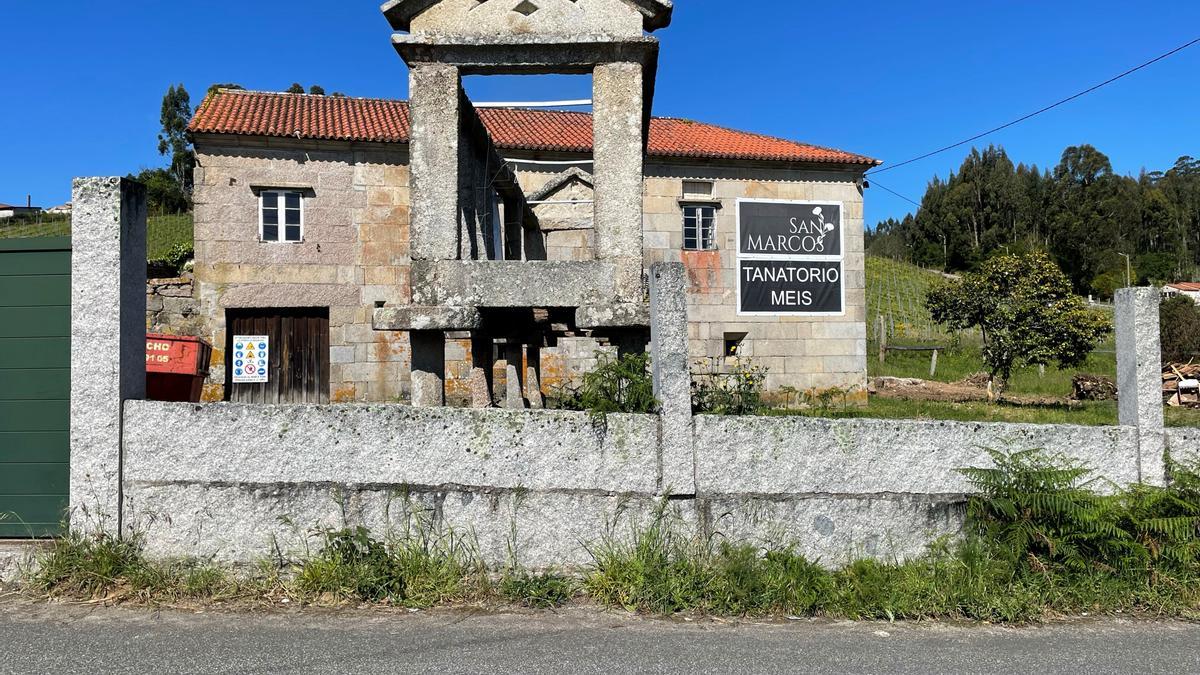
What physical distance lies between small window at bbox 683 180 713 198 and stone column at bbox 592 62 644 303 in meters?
11.3

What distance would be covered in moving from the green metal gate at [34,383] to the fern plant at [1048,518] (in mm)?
5295

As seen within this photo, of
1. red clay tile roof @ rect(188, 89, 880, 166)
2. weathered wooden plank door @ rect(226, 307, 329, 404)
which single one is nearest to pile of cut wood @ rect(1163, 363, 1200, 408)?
red clay tile roof @ rect(188, 89, 880, 166)

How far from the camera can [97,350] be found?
438cm

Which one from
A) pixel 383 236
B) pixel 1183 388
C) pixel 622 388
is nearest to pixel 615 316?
pixel 622 388

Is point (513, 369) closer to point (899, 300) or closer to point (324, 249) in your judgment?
point (324, 249)

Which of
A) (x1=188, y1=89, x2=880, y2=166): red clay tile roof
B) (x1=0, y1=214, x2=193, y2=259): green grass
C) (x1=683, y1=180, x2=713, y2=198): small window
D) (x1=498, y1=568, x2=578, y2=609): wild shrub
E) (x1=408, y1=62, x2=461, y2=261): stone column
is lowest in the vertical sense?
(x1=498, y1=568, x2=578, y2=609): wild shrub

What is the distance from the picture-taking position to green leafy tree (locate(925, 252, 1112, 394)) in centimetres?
1600

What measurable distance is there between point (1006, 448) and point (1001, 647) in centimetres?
126

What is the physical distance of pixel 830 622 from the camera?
414cm

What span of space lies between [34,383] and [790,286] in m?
15.1

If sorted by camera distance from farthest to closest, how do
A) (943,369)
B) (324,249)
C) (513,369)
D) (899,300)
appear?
1. (899,300)
2. (943,369)
3. (324,249)
4. (513,369)

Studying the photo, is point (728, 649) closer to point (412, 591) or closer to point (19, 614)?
point (412, 591)

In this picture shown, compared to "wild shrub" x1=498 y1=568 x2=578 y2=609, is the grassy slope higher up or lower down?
higher up

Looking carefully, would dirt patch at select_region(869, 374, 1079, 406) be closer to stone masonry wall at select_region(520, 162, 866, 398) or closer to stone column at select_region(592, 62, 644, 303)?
stone masonry wall at select_region(520, 162, 866, 398)
